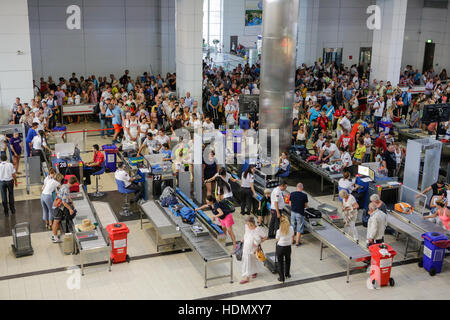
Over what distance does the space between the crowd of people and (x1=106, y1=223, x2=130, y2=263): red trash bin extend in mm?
1208

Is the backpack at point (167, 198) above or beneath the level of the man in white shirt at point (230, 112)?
beneath

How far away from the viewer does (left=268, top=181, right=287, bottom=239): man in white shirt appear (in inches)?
421

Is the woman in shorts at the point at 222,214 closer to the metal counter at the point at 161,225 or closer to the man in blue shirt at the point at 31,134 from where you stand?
the metal counter at the point at 161,225

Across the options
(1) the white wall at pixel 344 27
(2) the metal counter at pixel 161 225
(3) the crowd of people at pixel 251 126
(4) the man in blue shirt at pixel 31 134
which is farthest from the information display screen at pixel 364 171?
(1) the white wall at pixel 344 27

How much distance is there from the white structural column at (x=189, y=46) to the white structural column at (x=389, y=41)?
886cm

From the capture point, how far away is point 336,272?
9820 mm

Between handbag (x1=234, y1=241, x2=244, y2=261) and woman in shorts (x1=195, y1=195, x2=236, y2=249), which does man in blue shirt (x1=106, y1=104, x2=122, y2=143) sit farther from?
handbag (x1=234, y1=241, x2=244, y2=261)

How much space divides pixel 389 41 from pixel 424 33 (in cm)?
939

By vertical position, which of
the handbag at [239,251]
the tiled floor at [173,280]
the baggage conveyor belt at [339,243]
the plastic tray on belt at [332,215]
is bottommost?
the tiled floor at [173,280]

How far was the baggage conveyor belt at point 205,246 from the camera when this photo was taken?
30.3ft

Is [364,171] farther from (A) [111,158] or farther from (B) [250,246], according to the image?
(A) [111,158]

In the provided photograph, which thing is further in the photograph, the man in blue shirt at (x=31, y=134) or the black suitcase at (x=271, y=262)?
the man in blue shirt at (x=31, y=134)

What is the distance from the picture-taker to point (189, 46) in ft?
68.9

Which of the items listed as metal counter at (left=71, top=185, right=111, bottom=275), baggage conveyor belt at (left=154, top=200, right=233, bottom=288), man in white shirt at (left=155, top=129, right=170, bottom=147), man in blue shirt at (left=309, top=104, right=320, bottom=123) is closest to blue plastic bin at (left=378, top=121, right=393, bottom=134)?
man in blue shirt at (left=309, top=104, right=320, bottom=123)
